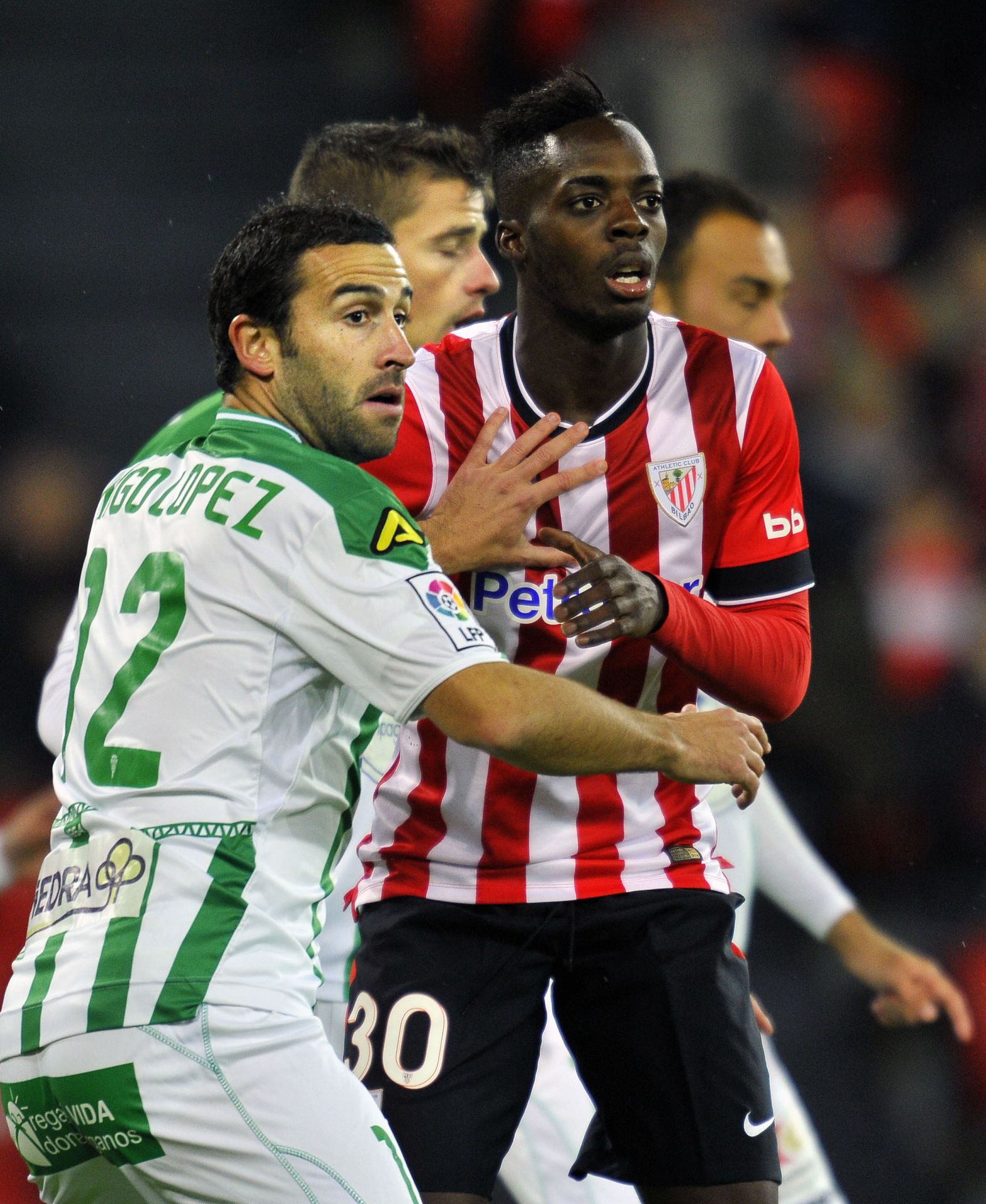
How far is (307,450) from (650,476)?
640mm

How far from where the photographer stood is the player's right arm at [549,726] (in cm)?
175

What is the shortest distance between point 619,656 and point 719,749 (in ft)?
1.30

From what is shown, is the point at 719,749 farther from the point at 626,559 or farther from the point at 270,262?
the point at 270,262

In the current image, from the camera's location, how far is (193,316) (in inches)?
215

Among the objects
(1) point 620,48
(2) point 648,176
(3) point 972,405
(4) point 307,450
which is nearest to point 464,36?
(1) point 620,48

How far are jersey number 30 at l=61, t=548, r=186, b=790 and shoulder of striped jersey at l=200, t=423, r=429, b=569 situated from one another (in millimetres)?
162

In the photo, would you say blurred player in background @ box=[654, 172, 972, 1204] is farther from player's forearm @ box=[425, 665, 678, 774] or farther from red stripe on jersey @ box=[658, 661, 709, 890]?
player's forearm @ box=[425, 665, 678, 774]

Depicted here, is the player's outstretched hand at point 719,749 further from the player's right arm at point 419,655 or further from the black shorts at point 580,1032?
the black shorts at point 580,1032

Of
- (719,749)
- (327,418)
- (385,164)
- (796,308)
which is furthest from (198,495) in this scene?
(796,308)

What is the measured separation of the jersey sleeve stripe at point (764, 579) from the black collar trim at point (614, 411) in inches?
10.5

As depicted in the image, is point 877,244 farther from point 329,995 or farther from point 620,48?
point 329,995

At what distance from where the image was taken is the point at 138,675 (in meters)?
1.81

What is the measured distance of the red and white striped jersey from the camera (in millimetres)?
2299

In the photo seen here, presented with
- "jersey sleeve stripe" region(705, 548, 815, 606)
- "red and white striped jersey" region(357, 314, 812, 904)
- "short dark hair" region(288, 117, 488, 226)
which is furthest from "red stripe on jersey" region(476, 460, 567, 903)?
"short dark hair" region(288, 117, 488, 226)
